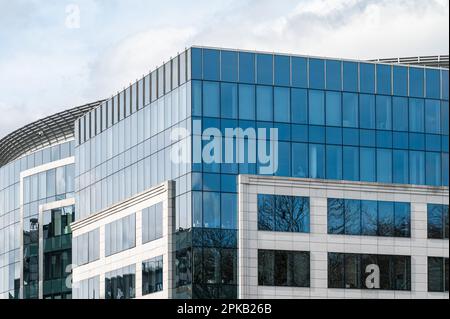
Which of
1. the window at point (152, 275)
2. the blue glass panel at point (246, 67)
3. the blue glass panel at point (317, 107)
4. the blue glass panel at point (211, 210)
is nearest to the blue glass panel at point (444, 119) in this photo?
the blue glass panel at point (317, 107)

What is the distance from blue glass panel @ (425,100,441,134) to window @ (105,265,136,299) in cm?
2095

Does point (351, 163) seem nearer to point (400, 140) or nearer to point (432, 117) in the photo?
point (400, 140)

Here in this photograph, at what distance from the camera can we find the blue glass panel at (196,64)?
70.1m

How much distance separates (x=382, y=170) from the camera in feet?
242

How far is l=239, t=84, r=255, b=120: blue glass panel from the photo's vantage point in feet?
232

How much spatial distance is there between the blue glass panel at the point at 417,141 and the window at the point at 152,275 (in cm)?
1760

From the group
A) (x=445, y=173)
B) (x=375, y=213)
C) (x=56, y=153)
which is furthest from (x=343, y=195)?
(x=56, y=153)

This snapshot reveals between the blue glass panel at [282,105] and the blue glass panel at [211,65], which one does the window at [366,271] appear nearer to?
the blue glass panel at [282,105]

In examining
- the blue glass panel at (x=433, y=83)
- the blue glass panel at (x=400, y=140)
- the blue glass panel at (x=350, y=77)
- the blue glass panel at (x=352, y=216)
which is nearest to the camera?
the blue glass panel at (x=352, y=216)
